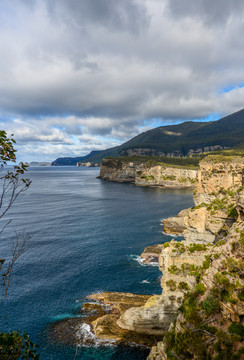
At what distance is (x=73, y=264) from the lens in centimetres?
5194

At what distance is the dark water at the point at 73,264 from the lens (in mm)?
34719

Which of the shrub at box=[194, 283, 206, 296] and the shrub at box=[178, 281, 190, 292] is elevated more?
the shrub at box=[194, 283, 206, 296]

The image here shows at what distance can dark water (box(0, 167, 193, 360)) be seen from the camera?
3472 centimetres

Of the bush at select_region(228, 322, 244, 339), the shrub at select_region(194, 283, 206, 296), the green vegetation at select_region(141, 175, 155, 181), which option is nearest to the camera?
the bush at select_region(228, 322, 244, 339)

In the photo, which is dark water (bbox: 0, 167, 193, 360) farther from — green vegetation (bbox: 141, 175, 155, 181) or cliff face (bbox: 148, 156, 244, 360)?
green vegetation (bbox: 141, 175, 155, 181)

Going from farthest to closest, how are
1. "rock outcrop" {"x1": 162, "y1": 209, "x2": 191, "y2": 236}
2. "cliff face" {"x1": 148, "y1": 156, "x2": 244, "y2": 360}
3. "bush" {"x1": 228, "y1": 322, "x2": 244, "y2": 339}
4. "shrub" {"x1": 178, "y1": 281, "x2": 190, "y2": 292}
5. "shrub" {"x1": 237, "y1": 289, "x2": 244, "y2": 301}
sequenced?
"rock outcrop" {"x1": 162, "y1": 209, "x2": 191, "y2": 236}, "shrub" {"x1": 178, "y1": 281, "x2": 190, "y2": 292}, "shrub" {"x1": 237, "y1": 289, "x2": 244, "y2": 301}, "cliff face" {"x1": 148, "y1": 156, "x2": 244, "y2": 360}, "bush" {"x1": 228, "y1": 322, "x2": 244, "y2": 339}

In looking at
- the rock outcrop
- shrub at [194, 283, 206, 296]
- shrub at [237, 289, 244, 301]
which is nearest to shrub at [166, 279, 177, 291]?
shrub at [194, 283, 206, 296]

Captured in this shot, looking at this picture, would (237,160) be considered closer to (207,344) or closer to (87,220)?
(207,344)

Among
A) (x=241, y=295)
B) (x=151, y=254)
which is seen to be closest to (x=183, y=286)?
(x=241, y=295)

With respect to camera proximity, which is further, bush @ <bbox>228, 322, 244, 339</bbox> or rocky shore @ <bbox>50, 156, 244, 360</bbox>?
rocky shore @ <bbox>50, 156, 244, 360</bbox>

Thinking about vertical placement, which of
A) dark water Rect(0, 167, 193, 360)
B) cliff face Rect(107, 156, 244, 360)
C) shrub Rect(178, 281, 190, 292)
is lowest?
dark water Rect(0, 167, 193, 360)

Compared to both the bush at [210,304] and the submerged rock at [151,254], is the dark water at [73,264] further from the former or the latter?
the bush at [210,304]

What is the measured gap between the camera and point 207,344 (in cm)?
1645

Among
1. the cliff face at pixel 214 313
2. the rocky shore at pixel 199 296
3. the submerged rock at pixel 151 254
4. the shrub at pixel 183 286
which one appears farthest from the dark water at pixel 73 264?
the cliff face at pixel 214 313
